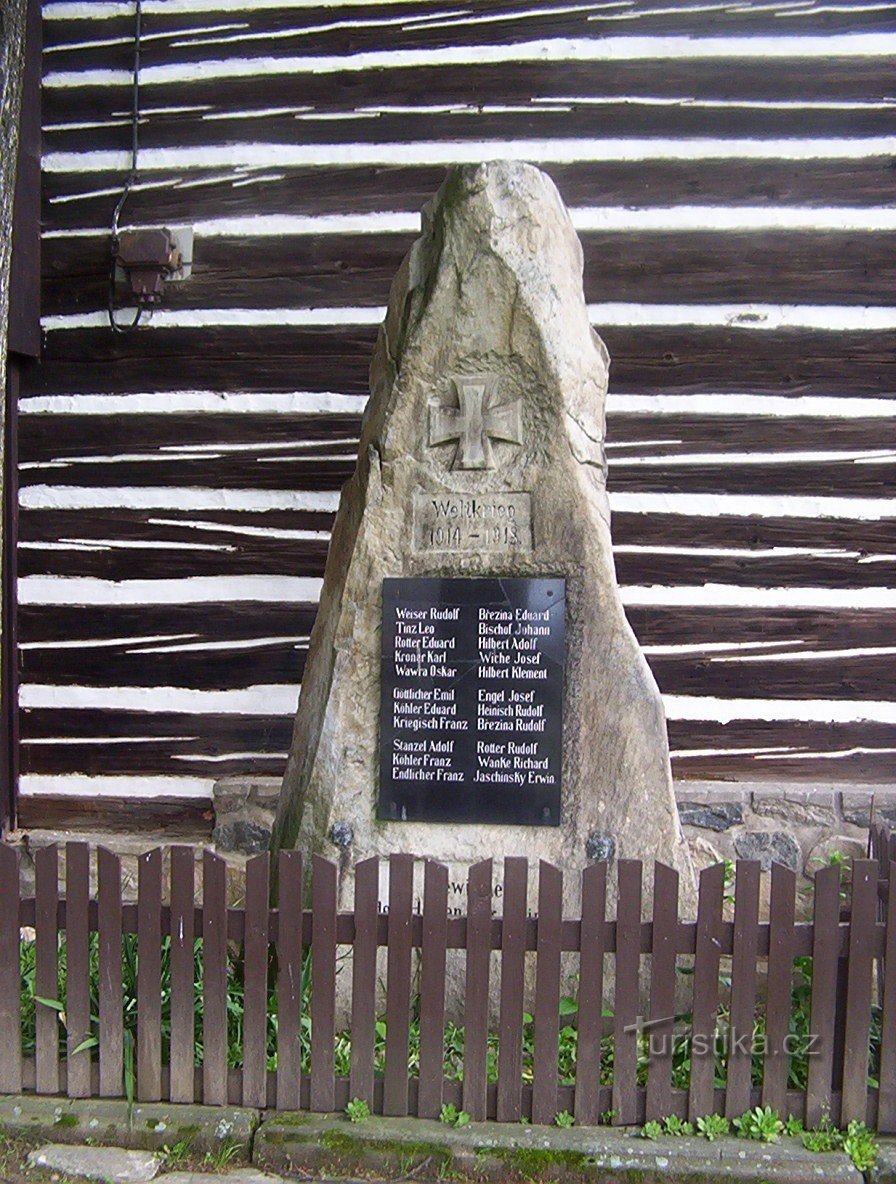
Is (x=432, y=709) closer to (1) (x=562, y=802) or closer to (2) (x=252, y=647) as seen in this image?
(1) (x=562, y=802)

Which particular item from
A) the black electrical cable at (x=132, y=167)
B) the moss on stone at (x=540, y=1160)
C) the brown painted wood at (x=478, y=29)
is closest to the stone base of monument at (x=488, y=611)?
the moss on stone at (x=540, y=1160)

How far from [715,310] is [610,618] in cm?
240

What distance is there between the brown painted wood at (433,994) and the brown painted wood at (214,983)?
0.56 metres

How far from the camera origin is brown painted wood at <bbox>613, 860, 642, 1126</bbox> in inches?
105

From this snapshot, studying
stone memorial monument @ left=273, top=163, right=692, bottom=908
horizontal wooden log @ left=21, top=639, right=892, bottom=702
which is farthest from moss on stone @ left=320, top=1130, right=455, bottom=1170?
horizontal wooden log @ left=21, top=639, right=892, bottom=702

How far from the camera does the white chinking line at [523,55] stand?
4.86 meters

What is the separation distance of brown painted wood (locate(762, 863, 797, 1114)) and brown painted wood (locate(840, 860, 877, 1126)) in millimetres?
163

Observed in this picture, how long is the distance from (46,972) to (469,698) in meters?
1.51

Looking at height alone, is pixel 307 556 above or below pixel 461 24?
below

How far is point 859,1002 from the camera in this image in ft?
8.73

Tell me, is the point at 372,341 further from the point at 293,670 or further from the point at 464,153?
the point at 293,670

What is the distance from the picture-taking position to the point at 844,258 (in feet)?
16.0

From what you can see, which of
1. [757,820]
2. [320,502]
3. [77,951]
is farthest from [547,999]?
[320,502]

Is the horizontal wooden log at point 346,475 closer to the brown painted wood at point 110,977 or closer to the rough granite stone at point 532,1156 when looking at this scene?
the brown painted wood at point 110,977
